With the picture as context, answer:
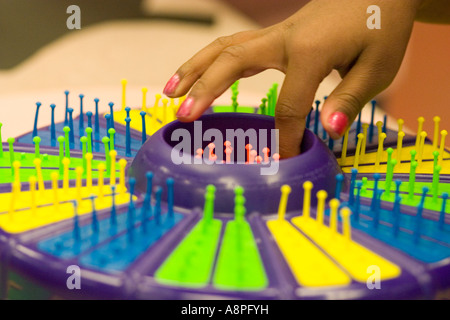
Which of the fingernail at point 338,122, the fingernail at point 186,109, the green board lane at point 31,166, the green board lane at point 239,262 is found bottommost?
the green board lane at point 239,262

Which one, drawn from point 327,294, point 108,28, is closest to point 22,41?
point 108,28

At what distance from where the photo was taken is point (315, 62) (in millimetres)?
1075

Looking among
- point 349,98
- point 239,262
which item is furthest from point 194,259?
point 349,98

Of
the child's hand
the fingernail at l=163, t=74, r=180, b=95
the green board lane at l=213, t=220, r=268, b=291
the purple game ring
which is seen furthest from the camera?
the fingernail at l=163, t=74, r=180, b=95

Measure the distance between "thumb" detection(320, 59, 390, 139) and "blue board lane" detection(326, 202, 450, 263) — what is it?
143 mm

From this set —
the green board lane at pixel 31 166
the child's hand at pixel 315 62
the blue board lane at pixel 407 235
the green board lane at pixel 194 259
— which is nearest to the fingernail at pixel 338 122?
the child's hand at pixel 315 62

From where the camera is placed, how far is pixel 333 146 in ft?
4.22

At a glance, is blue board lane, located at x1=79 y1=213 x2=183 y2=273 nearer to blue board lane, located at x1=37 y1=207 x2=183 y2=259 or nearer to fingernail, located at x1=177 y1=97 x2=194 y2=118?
blue board lane, located at x1=37 y1=207 x2=183 y2=259

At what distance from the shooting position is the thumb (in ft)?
3.39

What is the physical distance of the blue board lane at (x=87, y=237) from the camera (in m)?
0.87

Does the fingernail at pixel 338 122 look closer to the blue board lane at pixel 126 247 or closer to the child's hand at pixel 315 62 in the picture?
the child's hand at pixel 315 62

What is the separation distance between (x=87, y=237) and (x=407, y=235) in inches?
18.7

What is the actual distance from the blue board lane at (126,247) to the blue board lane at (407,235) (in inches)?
10.6

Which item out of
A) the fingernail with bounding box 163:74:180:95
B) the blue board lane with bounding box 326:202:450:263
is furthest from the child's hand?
the blue board lane with bounding box 326:202:450:263
